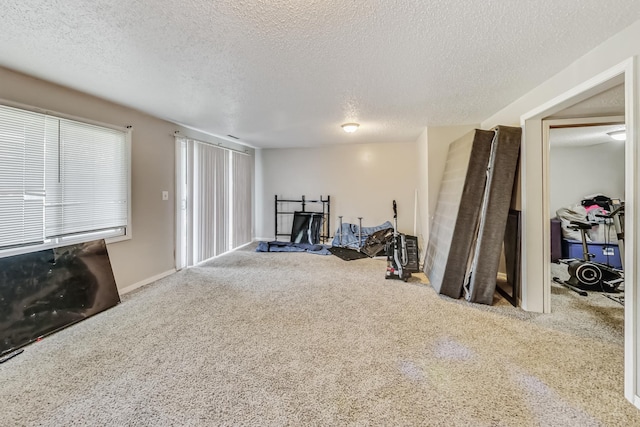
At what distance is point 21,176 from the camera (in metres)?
2.28

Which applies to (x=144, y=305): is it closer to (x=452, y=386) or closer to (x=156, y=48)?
(x=156, y=48)

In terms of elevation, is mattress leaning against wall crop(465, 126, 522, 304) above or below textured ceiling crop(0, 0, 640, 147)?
below

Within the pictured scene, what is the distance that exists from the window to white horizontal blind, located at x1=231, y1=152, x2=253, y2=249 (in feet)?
7.66

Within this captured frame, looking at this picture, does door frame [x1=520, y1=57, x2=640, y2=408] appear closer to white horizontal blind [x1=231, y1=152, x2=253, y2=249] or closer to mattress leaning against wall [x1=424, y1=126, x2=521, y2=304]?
mattress leaning against wall [x1=424, y1=126, x2=521, y2=304]

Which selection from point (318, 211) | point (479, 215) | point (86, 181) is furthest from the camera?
point (318, 211)

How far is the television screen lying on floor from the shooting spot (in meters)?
2.15

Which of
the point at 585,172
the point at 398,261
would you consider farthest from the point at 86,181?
the point at 585,172

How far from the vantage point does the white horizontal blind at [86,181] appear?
8.38 ft

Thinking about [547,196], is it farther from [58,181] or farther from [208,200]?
[58,181]

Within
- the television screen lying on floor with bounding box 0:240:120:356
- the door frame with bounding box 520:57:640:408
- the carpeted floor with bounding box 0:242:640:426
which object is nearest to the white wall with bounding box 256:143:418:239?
the door frame with bounding box 520:57:640:408

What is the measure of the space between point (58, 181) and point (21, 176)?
0.92 ft

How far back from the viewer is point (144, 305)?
2.86 m

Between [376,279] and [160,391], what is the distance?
2807 millimetres

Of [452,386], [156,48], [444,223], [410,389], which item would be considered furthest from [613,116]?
[156,48]
